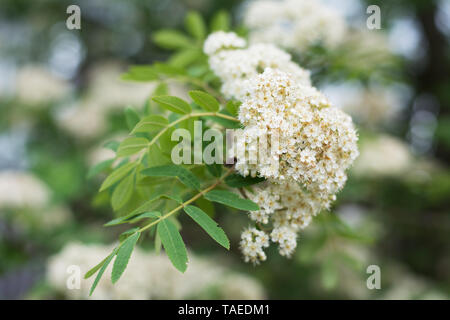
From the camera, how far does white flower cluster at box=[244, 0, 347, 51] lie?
8.18ft

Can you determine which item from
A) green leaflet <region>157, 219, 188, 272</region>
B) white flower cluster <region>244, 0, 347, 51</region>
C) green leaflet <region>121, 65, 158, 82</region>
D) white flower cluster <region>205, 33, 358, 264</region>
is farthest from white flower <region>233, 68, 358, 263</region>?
white flower cluster <region>244, 0, 347, 51</region>

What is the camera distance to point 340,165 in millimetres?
1456

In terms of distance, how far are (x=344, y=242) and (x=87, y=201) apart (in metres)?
2.72

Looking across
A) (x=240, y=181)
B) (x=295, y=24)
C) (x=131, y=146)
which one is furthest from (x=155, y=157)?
(x=295, y=24)

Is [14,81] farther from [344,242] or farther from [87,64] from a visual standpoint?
[344,242]

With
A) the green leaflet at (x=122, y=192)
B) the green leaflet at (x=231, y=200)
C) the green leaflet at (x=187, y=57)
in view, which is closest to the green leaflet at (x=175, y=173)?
the green leaflet at (x=231, y=200)

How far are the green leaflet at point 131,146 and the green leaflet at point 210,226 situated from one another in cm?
31

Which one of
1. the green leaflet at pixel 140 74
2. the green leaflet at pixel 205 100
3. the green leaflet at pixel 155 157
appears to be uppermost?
the green leaflet at pixel 140 74

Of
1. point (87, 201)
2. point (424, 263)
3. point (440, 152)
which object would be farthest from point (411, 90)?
point (87, 201)

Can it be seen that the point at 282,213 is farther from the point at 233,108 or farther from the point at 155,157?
the point at 155,157

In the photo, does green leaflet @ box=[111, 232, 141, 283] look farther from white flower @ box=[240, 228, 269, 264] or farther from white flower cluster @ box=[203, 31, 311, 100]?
white flower cluster @ box=[203, 31, 311, 100]

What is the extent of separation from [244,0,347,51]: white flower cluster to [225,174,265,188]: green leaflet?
127 cm

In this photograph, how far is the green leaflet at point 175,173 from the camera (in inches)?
57.9

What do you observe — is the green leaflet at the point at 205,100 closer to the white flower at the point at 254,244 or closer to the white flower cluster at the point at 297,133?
the white flower cluster at the point at 297,133
